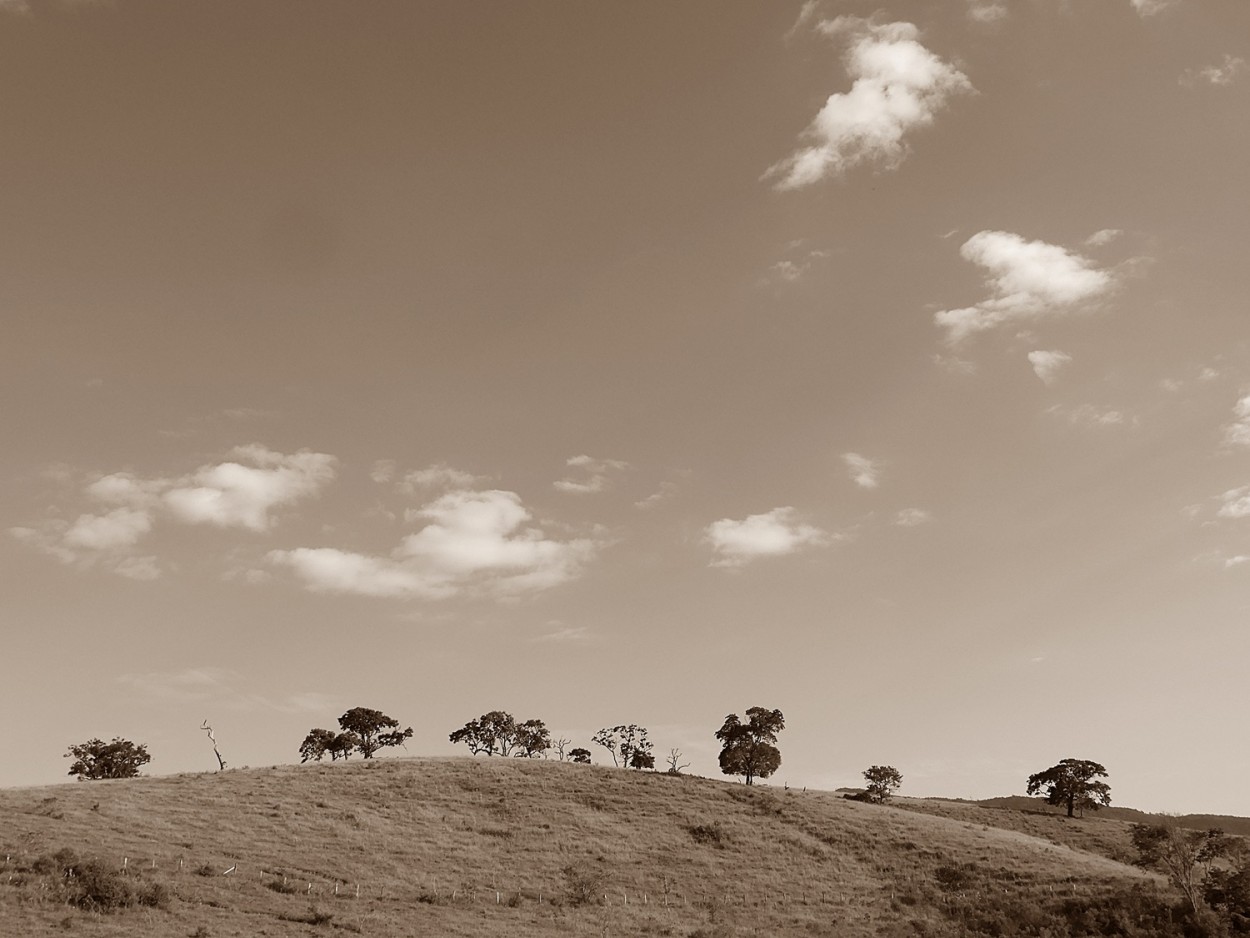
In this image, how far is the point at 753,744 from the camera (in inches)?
4970

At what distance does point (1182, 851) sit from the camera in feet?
185

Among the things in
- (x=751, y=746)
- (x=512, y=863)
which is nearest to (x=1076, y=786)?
(x=751, y=746)

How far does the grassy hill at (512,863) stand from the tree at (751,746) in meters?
34.3

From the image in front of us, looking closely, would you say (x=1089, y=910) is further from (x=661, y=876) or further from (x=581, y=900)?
(x=581, y=900)

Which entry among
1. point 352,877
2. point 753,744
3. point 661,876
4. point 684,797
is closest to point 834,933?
point 661,876

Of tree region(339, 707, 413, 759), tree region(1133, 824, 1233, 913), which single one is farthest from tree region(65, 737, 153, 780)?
tree region(1133, 824, 1233, 913)

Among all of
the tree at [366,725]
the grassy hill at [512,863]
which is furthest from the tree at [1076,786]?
the tree at [366,725]

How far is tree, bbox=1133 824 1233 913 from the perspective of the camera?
184ft

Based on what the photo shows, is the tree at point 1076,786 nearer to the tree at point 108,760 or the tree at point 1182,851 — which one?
the tree at point 1182,851

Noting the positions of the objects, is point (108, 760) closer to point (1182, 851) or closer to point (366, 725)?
point (366, 725)

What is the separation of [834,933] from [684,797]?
37.2 meters

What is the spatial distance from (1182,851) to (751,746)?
73338 millimetres

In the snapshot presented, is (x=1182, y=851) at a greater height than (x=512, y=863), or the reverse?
(x=1182, y=851)

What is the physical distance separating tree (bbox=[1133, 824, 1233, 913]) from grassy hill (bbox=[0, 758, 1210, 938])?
172 cm
